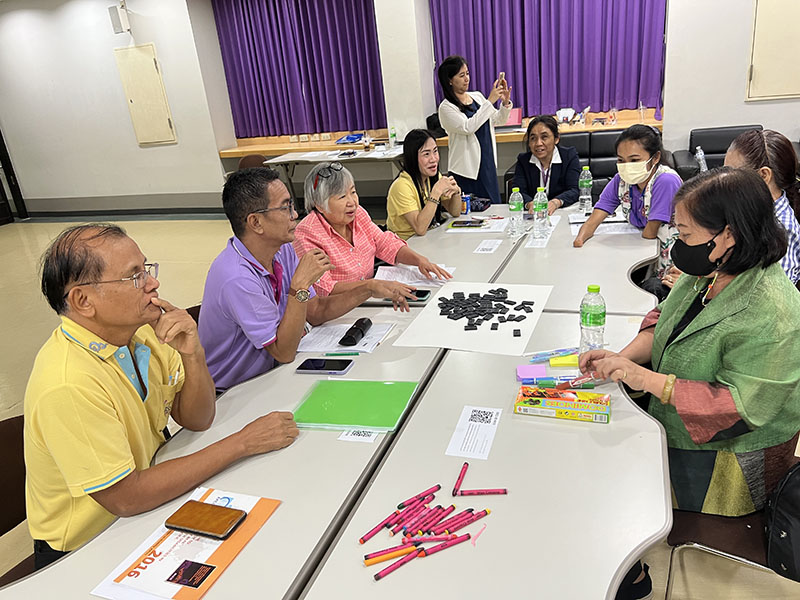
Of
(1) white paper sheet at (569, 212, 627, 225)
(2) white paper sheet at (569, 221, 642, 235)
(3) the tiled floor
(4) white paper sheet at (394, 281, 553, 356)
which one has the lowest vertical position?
(3) the tiled floor

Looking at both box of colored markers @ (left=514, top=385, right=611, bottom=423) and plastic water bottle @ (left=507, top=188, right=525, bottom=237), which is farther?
plastic water bottle @ (left=507, top=188, right=525, bottom=237)

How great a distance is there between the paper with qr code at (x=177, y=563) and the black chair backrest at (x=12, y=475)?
67cm

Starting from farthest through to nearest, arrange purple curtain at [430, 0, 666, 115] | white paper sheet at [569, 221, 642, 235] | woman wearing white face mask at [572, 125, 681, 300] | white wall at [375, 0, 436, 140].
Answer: white wall at [375, 0, 436, 140] < purple curtain at [430, 0, 666, 115] < white paper sheet at [569, 221, 642, 235] < woman wearing white face mask at [572, 125, 681, 300]

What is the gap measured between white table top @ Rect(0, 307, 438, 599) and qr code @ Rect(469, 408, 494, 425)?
0.86 feet

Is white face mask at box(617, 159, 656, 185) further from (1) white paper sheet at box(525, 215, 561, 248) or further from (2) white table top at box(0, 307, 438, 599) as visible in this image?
(2) white table top at box(0, 307, 438, 599)

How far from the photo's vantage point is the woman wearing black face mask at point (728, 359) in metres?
1.53

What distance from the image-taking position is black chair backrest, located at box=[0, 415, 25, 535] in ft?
5.55

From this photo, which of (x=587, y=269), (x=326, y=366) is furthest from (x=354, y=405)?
(x=587, y=269)

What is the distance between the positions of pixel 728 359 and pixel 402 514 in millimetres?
1004

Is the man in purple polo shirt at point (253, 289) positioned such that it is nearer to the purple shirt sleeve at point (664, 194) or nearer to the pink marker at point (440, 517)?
the pink marker at point (440, 517)

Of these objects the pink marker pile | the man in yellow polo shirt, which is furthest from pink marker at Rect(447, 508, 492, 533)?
the man in yellow polo shirt

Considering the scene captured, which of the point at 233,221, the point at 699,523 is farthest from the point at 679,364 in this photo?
the point at 233,221

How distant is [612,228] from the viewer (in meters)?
3.42

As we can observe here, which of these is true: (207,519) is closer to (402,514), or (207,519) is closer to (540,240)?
(402,514)
